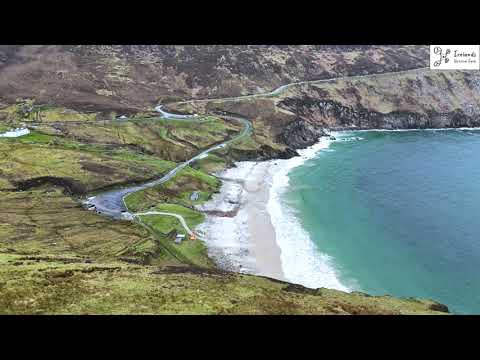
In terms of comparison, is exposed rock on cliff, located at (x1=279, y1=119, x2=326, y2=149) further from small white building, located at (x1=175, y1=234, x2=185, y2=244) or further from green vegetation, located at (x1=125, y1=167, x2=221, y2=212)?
small white building, located at (x1=175, y1=234, x2=185, y2=244)

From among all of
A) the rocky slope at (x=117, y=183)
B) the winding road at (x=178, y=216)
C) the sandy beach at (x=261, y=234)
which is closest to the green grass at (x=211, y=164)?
the rocky slope at (x=117, y=183)

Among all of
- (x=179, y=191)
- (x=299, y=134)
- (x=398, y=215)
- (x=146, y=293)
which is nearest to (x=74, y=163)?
(x=179, y=191)

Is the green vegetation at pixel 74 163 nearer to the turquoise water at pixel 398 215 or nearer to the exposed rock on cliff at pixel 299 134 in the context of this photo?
the turquoise water at pixel 398 215

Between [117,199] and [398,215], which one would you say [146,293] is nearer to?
[117,199]

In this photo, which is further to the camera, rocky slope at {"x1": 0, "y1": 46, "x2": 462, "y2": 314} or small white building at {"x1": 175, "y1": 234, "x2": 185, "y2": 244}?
small white building at {"x1": 175, "y1": 234, "x2": 185, "y2": 244}

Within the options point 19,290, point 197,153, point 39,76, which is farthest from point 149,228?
point 39,76

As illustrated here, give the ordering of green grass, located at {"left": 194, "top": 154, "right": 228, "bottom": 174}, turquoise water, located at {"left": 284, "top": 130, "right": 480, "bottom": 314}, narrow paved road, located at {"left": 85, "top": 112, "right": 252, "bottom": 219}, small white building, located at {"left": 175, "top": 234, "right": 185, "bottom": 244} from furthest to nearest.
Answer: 1. green grass, located at {"left": 194, "top": 154, "right": 228, "bottom": 174}
2. narrow paved road, located at {"left": 85, "top": 112, "right": 252, "bottom": 219}
3. small white building, located at {"left": 175, "top": 234, "right": 185, "bottom": 244}
4. turquoise water, located at {"left": 284, "top": 130, "right": 480, "bottom": 314}

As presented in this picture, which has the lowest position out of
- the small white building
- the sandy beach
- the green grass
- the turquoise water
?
the turquoise water

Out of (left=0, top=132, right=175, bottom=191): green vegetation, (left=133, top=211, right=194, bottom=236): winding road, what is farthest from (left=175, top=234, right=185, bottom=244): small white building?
(left=0, top=132, right=175, bottom=191): green vegetation
